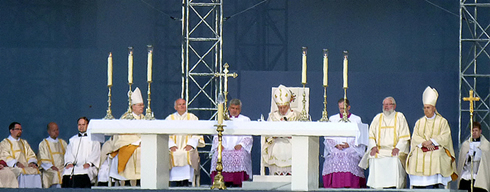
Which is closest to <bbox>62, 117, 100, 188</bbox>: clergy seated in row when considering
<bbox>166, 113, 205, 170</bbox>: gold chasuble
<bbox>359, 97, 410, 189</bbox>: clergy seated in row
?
<bbox>166, 113, 205, 170</bbox>: gold chasuble

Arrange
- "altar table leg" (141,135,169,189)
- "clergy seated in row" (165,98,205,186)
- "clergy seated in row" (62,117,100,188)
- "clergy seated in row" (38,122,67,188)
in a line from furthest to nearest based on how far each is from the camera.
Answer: "clergy seated in row" (38,122,67,188)
"clergy seated in row" (62,117,100,188)
"clergy seated in row" (165,98,205,186)
"altar table leg" (141,135,169,189)

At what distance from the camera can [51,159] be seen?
11422 millimetres

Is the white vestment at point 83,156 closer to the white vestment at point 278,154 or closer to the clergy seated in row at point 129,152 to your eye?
the clergy seated in row at point 129,152

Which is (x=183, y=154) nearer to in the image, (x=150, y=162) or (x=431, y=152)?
(x=150, y=162)

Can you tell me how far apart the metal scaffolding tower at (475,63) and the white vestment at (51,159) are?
19.0ft

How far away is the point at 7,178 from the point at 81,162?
995 millimetres

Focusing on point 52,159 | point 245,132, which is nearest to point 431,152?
point 245,132

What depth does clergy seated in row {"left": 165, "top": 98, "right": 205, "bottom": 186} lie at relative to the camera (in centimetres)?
1025

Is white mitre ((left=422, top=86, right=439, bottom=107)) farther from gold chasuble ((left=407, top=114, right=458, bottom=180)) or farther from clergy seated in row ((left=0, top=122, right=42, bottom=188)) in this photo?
clergy seated in row ((left=0, top=122, right=42, bottom=188))

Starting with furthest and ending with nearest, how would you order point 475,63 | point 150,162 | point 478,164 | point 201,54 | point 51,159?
point 201,54, point 475,63, point 51,159, point 478,164, point 150,162

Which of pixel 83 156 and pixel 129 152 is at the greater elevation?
pixel 129 152

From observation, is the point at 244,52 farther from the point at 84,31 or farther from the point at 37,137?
the point at 37,137

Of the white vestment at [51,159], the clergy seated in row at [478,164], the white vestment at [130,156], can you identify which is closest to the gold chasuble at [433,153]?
the clergy seated in row at [478,164]

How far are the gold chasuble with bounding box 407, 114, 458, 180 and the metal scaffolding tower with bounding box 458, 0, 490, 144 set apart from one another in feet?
5.66
